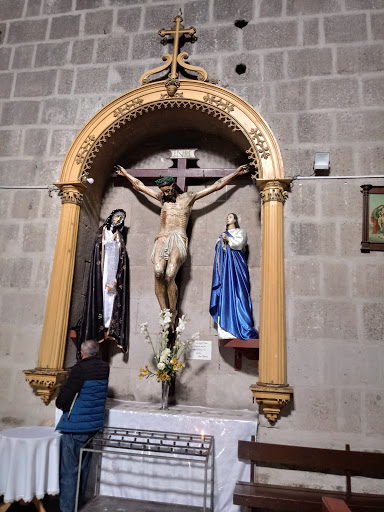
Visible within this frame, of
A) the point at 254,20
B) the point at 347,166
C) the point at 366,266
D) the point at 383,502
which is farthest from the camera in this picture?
the point at 254,20

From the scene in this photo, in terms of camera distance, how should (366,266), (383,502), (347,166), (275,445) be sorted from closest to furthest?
1. (383,502)
2. (275,445)
3. (366,266)
4. (347,166)

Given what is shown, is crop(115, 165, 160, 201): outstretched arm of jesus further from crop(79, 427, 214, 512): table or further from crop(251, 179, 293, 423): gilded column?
crop(79, 427, 214, 512): table

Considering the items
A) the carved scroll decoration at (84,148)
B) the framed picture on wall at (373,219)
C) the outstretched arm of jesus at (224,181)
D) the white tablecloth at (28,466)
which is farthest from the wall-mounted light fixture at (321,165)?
the white tablecloth at (28,466)

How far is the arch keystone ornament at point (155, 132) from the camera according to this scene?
4.24 metres

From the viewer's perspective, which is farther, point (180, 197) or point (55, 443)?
point (180, 197)

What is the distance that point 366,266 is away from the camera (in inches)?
169

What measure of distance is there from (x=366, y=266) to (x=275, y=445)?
1841 mm

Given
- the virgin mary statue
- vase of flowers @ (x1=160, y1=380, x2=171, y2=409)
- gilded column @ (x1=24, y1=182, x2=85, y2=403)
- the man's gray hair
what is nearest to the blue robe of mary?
the virgin mary statue

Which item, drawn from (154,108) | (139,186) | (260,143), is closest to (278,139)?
(260,143)

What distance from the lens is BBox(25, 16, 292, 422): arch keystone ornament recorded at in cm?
424

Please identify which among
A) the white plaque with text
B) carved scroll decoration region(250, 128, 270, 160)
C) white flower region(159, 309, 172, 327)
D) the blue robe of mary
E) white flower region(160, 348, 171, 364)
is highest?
carved scroll decoration region(250, 128, 270, 160)

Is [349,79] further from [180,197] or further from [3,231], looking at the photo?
[3,231]

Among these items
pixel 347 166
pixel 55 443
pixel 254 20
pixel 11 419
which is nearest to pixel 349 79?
pixel 347 166

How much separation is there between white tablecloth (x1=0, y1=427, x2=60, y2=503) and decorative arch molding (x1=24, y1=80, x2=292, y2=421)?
0.87 m
